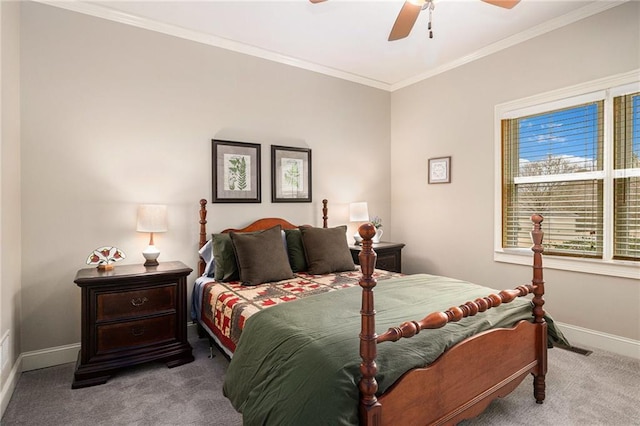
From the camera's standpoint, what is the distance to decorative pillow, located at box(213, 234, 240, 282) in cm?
300

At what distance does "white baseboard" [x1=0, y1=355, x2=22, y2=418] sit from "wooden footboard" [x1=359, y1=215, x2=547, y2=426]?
7.38ft

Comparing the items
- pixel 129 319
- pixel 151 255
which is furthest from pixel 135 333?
pixel 151 255

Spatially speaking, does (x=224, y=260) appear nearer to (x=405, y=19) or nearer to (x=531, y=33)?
(x=405, y=19)

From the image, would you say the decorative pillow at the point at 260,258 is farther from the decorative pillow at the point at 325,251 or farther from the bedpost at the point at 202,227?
the bedpost at the point at 202,227

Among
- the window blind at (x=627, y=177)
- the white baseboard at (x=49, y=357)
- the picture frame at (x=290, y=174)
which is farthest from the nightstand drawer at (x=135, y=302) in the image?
the window blind at (x=627, y=177)

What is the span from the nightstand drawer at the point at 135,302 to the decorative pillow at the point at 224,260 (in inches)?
15.4

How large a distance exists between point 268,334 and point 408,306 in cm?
82

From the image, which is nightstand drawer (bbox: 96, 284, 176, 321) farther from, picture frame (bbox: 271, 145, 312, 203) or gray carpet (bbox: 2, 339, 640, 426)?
picture frame (bbox: 271, 145, 312, 203)

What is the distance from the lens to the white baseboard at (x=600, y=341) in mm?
2838

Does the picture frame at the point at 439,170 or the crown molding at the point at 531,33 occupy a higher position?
the crown molding at the point at 531,33

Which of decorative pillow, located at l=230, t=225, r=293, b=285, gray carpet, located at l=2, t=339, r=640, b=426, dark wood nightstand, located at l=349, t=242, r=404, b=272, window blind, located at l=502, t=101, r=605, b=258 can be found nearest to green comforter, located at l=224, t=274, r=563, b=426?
gray carpet, located at l=2, t=339, r=640, b=426

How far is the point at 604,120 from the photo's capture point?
299 centimetres

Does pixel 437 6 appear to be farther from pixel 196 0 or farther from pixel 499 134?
pixel 196 0

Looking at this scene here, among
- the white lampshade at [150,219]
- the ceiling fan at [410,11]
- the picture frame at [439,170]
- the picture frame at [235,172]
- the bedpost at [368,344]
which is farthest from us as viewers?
the picture frame at [439,170]
